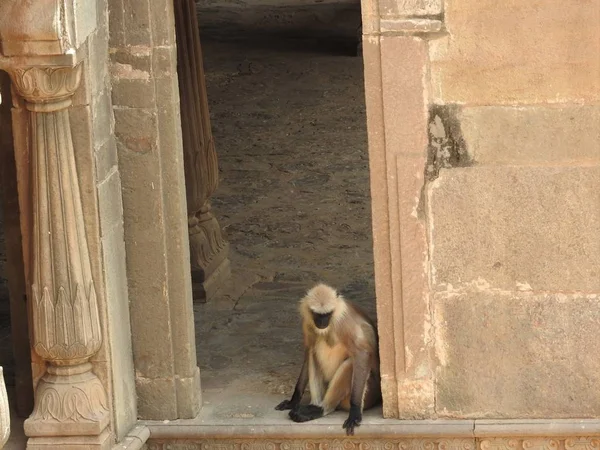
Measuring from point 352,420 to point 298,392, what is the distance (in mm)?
405

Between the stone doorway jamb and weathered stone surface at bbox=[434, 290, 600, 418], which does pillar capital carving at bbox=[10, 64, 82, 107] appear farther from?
weathered stone surface at bbox=[434, 290, 600, 418]

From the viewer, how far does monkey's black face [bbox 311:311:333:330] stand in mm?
7559

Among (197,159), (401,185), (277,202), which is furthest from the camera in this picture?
(277,202)

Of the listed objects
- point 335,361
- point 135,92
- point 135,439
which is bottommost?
point 135,439

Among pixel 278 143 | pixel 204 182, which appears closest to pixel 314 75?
pixel 278 143

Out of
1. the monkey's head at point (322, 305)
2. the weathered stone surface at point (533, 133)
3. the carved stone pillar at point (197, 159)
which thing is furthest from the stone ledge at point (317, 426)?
the carved stone pillar at point (197, 159)

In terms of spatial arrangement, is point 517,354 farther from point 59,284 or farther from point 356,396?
point 59,284

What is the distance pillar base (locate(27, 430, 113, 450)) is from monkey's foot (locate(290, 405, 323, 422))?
2.98 ft

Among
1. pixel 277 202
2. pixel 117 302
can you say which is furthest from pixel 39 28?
pixel 277 202

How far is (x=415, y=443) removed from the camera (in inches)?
294

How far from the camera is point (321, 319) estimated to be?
757 centimetres

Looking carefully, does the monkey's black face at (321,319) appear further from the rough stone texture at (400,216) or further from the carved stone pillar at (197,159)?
the carved stone pillar at (197,159)

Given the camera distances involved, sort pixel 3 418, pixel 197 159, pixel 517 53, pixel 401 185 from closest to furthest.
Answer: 1. pixel 3 418
2. pixel 517 53
3. pixel 401 185
4. pixel 197 159

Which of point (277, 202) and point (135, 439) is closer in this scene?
point (135, 439)
